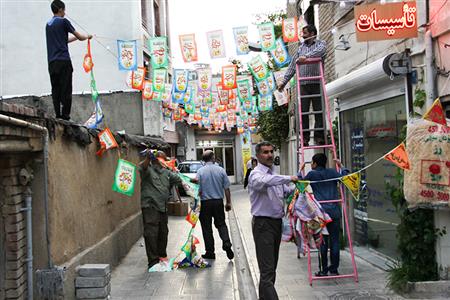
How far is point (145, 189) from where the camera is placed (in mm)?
8250

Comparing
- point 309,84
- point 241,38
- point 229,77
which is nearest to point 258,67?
point 229,77

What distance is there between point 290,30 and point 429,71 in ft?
16.9

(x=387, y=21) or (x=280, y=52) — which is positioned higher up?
(x=280, y=52)

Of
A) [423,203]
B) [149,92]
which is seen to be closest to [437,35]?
[423,203]

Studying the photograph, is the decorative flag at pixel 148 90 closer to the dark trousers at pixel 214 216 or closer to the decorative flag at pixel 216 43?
the decorative flag at pixel 216 43

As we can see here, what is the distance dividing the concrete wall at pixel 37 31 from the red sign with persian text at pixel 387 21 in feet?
46.0

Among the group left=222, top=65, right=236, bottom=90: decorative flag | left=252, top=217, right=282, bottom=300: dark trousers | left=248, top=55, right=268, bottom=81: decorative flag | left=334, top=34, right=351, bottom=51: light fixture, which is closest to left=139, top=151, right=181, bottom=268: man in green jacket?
left=252, top=217, right=282, bottom=300: dark trousers

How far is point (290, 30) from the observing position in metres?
10.8

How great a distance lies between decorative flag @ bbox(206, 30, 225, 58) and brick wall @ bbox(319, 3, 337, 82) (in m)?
2.15

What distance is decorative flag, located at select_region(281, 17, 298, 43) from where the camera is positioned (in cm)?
1073

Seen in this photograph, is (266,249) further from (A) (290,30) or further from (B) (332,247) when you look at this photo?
(A) (290,30)

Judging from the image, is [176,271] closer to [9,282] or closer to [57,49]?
[9,282]

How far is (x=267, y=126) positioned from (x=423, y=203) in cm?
1675

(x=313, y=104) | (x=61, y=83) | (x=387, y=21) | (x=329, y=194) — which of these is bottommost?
(x=329, y=194)
